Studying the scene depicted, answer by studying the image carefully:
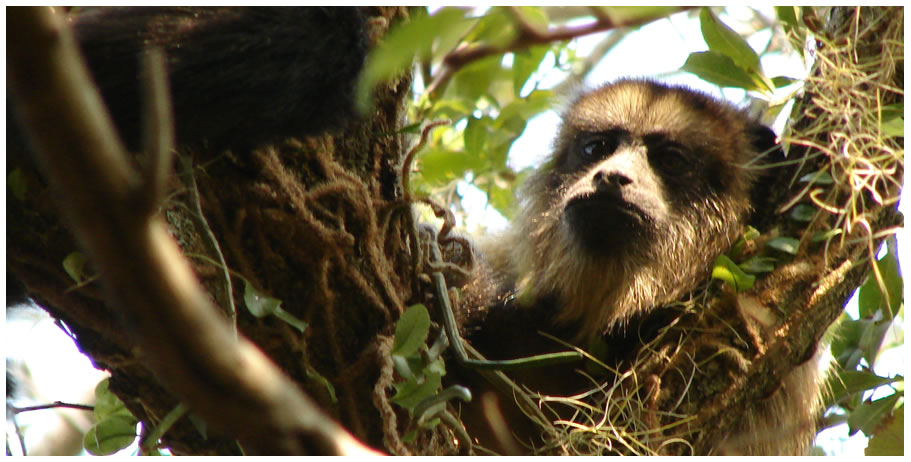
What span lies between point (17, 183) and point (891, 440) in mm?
2218

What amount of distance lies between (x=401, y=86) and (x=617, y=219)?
105 cm

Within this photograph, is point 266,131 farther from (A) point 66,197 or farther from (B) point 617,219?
(B) point 617,219

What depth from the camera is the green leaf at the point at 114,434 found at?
2295mm

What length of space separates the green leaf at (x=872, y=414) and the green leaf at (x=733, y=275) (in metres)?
0.51

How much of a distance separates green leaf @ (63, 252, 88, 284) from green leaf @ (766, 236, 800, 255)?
1761mm

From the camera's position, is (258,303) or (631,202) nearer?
(258,303)

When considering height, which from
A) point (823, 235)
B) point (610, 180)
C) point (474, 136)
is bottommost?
point (823, 235)

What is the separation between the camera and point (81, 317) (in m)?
1.93

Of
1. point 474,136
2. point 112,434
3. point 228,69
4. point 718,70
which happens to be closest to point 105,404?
point 112,434

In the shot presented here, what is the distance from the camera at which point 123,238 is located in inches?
36.4

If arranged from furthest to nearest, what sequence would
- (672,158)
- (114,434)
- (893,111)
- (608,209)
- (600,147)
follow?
1. (600,147)
2. (672,158)
3. (608,209)
4. (893,111)
5. (114,434)

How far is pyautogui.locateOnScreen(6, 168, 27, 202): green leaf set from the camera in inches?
69.7

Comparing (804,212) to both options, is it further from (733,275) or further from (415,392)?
(415,392)

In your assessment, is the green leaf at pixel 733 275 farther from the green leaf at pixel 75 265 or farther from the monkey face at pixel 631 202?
the green leaf at pixel 75 265
